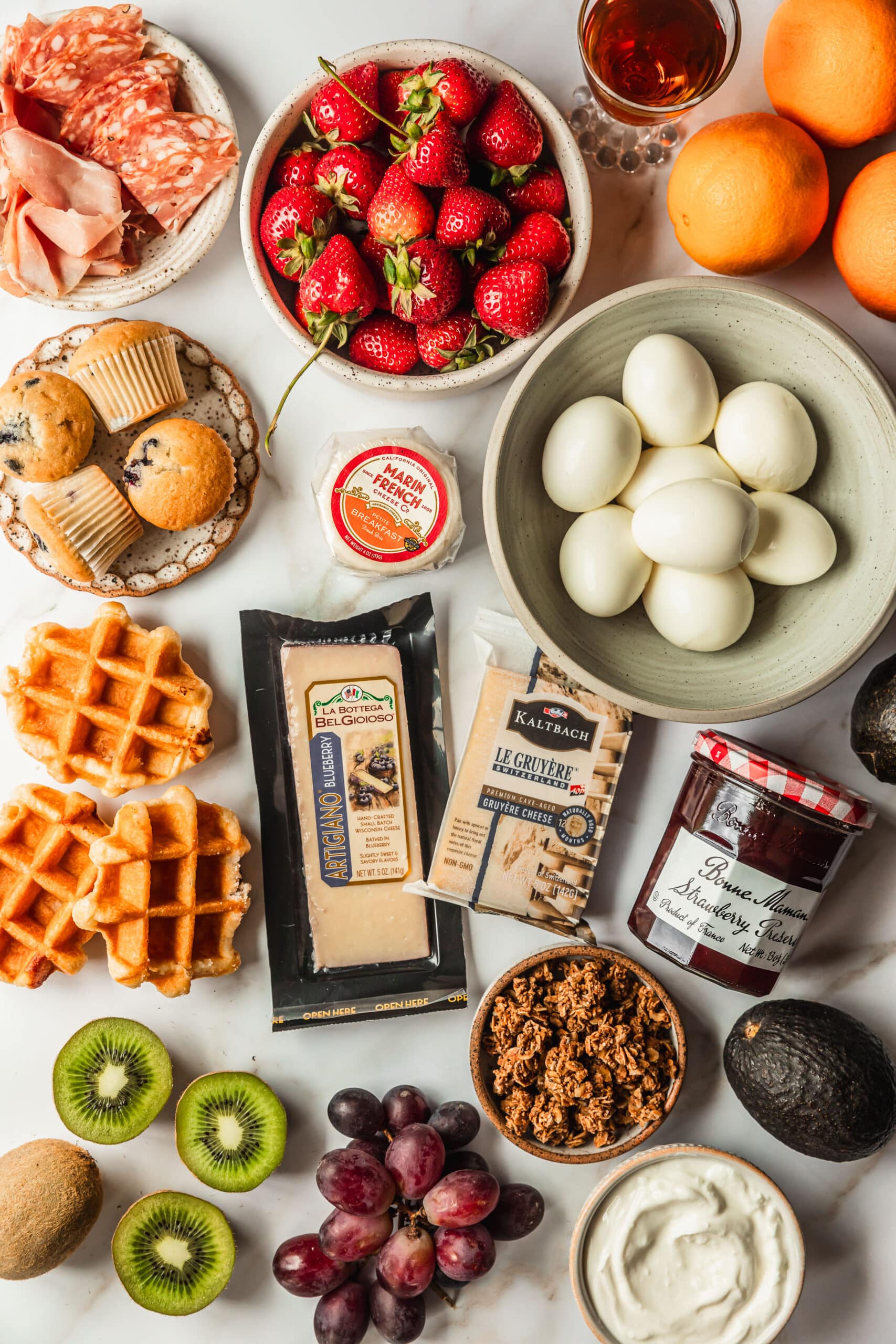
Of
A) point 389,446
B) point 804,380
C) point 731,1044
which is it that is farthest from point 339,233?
point 731,1044

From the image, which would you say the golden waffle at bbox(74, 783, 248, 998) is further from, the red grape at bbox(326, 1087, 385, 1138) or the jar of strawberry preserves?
the jar of strawberry preserves

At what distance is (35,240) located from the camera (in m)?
1.21

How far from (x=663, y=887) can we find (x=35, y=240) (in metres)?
1.21

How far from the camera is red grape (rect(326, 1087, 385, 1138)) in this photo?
1278 millimetres

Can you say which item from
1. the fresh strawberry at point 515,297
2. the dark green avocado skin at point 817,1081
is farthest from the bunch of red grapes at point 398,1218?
the fresh strawberry at point 515,297

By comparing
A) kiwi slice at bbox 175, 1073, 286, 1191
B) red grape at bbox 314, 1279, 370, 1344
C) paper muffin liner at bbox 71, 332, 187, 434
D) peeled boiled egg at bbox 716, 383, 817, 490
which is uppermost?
peeled boiled egg at bbox 716, 383, 817, 490

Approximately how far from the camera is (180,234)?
1.27m

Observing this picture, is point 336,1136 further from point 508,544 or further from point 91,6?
point 91,6

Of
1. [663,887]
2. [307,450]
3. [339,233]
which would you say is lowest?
[663,887]

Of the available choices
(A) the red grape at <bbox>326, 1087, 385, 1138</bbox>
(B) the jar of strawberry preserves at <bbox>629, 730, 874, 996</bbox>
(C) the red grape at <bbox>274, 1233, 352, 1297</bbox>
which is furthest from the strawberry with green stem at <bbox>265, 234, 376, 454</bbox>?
(C) the red grape at <bbox>274, 1233, 352, 1297</bbox>

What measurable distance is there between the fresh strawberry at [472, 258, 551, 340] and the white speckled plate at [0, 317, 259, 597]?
1.31 feet

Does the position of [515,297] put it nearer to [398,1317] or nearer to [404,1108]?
[404,1108]

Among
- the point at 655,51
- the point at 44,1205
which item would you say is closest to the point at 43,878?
the point at 44,1205

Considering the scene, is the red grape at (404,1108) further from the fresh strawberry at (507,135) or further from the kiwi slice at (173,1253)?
the fresh strawberry at (507,135)
